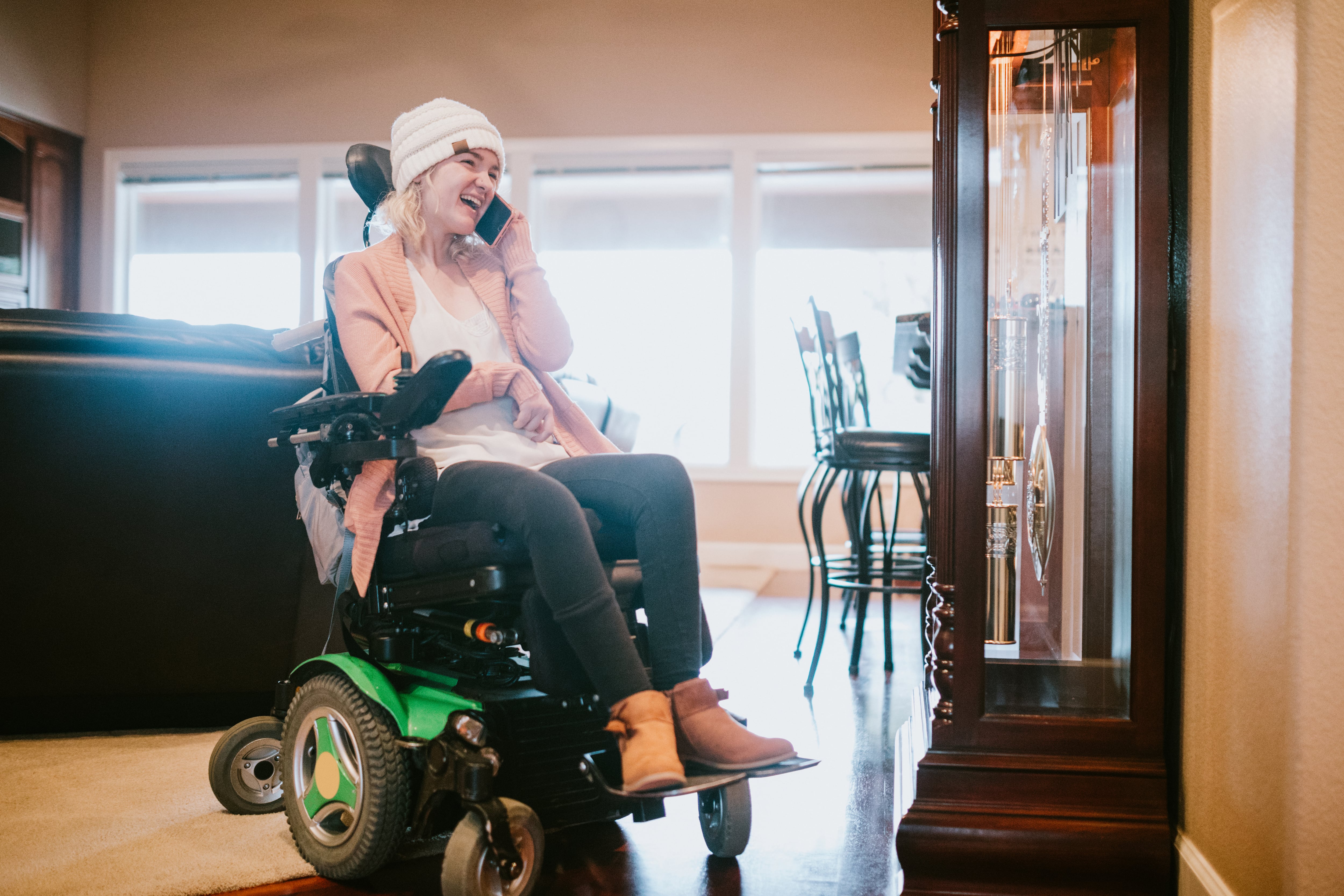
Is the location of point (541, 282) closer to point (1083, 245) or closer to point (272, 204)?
point (1083, 245)

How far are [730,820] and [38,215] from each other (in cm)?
613

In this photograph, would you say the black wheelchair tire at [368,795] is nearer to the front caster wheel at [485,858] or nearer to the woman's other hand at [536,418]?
the front caster wheel at [485,858]

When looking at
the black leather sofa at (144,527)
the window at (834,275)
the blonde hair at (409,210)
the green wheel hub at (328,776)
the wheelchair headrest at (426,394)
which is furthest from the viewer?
the window at (834,275)

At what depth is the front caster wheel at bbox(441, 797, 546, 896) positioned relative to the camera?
3.99 ft

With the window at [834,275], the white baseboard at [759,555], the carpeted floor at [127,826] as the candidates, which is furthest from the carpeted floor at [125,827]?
the window at [834,275]

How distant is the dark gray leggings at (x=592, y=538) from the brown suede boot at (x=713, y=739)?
3 centimetres

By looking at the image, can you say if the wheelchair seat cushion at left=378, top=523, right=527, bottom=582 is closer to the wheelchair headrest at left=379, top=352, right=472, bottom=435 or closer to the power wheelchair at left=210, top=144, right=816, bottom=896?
the power wheelchair at left=210, top=144, right=816, bottom=896

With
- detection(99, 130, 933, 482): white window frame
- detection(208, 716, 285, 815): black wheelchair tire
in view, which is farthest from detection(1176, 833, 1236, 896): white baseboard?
detection(99, 130, 933, 482): white window frame

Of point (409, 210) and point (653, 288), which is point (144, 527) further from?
point (653, 288)

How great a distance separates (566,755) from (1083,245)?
997 mm

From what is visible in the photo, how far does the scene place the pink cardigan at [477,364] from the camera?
1.37 m

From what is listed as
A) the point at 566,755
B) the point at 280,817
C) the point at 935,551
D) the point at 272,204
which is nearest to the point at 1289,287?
the point at 935,551

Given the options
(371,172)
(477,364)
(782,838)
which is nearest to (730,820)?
(782,838)

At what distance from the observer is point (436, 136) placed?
159 centimetres
